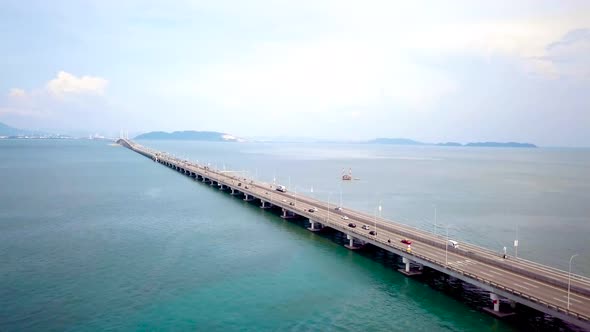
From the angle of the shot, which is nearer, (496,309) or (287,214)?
(496,309)

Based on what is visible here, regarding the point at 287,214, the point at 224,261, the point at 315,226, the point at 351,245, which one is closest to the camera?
the point at 224,261

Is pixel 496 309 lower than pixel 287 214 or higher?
lower

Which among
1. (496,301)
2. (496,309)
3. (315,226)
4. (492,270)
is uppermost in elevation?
(492,270)

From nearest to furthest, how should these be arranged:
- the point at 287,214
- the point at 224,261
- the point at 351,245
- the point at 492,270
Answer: the point at 492,270
the point at 224,261
the point at 351,245
the point at 287,214

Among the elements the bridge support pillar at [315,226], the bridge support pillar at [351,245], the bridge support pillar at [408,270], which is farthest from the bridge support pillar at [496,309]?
the bridge support pillar at [315,226]

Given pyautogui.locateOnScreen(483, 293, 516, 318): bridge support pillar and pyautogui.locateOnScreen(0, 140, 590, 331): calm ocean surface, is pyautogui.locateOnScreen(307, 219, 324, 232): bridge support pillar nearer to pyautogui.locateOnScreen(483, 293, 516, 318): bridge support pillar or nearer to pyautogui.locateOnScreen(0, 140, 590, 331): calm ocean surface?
pyautogui.locateOnScreen(0, 140, 590, 331): calm ocean surface

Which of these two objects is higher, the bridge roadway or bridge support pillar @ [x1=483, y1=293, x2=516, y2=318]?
the bridge roadway

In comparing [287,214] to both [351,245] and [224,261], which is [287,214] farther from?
[224,261]

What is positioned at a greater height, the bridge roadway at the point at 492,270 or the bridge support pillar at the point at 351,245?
the bridge roadway at the point at 492,270

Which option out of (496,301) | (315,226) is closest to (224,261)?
(315,226)

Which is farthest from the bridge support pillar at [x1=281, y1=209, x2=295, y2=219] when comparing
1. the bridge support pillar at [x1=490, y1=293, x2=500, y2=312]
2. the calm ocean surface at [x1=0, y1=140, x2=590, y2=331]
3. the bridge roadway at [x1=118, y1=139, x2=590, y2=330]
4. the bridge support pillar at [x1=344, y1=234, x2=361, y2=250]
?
the bridge support pillar at [x1=490, y1=293, x2=500, y2=312]

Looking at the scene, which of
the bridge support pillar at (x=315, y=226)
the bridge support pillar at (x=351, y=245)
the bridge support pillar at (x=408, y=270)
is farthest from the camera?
the bridge support pillar at (x=315, y=226)

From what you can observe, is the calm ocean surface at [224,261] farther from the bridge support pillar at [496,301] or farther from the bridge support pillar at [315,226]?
the bridge support pillar at [315,226]
